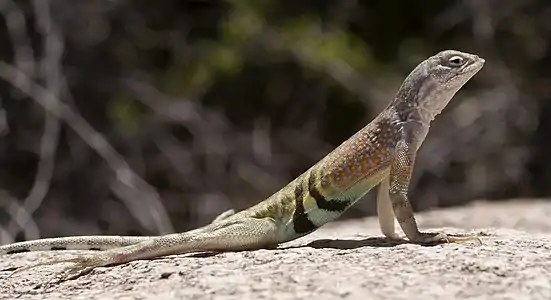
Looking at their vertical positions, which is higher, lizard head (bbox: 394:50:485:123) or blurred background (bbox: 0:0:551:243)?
blurred background (bbox: 0:0:551:243)

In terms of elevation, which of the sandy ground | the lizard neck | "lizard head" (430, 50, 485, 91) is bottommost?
the sandy ground

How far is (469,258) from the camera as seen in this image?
291 centimetres

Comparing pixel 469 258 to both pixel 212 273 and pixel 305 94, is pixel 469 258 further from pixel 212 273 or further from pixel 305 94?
pixel 305 94

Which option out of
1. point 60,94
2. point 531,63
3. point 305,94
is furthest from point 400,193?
point 531,63

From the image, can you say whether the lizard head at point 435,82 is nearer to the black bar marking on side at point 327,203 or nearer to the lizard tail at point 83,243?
the black bar marking on side at point 327,203

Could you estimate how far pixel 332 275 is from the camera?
109 inches

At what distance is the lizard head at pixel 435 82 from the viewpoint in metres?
3.75

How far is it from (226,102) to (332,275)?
577 centimetres

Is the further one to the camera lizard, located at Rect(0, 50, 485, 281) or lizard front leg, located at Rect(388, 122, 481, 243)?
lizard, located at Rect(0, 50, 485, 281)

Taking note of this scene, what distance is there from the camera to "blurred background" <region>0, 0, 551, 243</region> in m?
7.14

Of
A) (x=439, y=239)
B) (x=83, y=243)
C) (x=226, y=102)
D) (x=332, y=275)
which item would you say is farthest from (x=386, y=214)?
(x=226, y=102)

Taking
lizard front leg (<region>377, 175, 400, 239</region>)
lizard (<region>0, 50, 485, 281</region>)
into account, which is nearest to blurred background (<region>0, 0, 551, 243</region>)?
lizard (<region>0, 50, 485, 281</region>)

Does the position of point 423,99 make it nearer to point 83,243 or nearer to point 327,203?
point 327,203

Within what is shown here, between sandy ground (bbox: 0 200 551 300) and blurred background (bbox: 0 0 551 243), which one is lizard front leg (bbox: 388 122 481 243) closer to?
sandy ground (bbox: 0 200 551 300)
